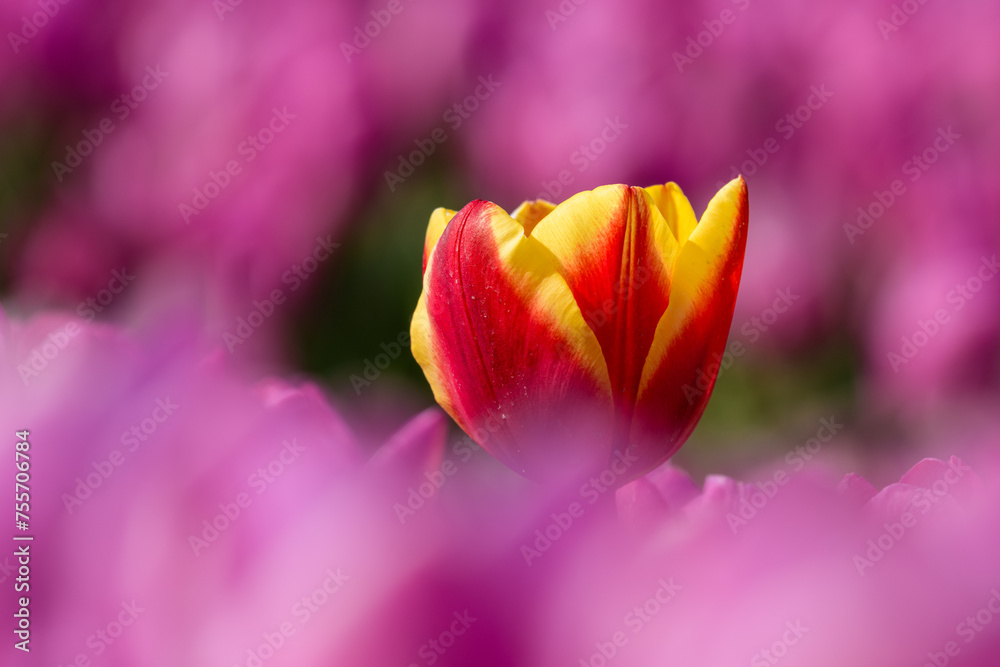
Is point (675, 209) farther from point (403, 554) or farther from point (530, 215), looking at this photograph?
point (403, 554)

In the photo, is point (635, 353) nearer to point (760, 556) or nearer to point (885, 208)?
point (760, 556)

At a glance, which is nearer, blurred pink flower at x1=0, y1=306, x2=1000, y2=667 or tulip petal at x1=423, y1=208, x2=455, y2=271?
blurred pink flower at x1=0, y1=306, x2=1000, y2=667

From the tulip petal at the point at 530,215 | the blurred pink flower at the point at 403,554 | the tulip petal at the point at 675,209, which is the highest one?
the tulip petal at the point at 530,215

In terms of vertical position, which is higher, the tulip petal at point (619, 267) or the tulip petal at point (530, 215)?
the tulip petal at point (530, 215)

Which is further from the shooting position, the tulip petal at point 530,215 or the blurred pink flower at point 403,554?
the tulip petal at point 530,215

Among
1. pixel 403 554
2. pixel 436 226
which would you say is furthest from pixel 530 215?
pixel 403 554

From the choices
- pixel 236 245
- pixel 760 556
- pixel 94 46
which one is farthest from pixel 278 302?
pixel 760 556
